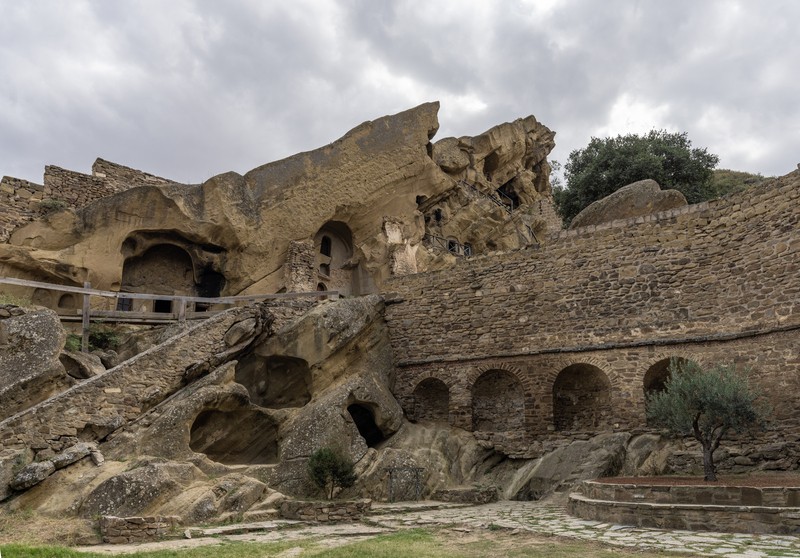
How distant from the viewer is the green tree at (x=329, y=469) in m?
12.9

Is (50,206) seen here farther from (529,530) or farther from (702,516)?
(702,516)

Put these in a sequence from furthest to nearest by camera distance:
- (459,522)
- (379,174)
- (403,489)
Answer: (379,174)
(403,489)
(459,522)

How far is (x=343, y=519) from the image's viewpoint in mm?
11391

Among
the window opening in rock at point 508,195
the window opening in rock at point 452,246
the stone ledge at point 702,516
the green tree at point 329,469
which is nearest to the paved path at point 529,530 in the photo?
the stone ledge at point 702,516

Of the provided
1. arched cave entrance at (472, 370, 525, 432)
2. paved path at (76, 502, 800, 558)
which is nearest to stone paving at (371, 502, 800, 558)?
paved path at (76, 502, 800, 558)

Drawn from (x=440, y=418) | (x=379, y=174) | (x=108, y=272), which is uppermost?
(x=379, y=174)

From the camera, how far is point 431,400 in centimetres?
1930

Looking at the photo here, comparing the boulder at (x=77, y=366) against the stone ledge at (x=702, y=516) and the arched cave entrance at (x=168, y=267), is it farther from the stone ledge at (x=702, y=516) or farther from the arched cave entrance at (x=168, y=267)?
the stone ledge at (x=702, y=516)

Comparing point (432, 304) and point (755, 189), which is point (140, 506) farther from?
point (755, 189)

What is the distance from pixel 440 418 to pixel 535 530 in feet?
29.6

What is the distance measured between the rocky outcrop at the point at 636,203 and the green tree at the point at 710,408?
808cm

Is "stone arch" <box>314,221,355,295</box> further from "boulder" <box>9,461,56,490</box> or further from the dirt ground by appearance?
the dirt ground

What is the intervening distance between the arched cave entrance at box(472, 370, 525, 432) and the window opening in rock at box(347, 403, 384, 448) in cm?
283

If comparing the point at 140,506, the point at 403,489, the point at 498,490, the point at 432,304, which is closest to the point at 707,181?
the point at 432,304
